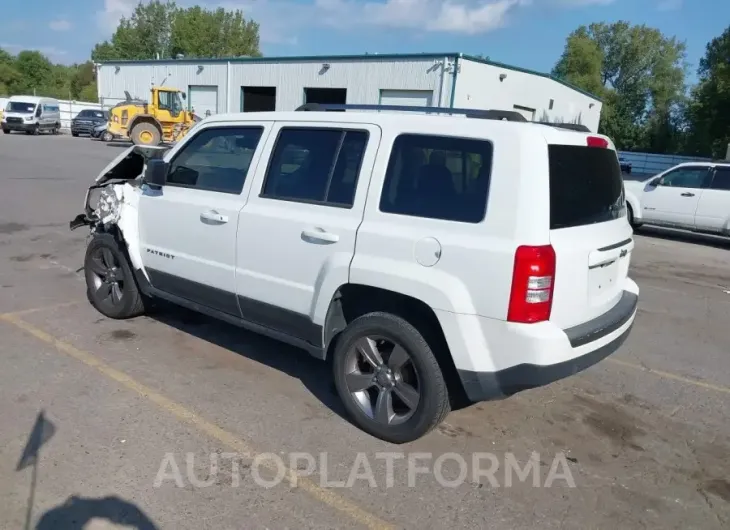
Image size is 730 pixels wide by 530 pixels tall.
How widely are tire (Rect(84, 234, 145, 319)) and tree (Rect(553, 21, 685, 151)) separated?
68.3 meters

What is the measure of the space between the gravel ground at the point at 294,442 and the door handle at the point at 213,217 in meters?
1.11

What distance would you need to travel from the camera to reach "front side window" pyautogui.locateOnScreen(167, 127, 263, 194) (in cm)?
434

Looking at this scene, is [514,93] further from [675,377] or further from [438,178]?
[438,178]

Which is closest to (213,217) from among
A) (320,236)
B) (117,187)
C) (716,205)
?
(320,236)

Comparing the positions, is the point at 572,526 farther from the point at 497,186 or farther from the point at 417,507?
the point at 497,186

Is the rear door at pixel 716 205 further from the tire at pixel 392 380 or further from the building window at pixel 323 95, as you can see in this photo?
the building window at pixel 323 95

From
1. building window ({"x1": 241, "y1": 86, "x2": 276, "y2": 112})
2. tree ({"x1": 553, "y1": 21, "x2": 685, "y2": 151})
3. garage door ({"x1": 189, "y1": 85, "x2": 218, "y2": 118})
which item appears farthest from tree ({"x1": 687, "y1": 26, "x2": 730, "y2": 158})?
garage door ({"x1": 189, "y1": 85, "x2": 218, "y2": 118})

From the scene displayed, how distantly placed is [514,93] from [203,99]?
1793cm

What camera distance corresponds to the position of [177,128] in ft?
95.2

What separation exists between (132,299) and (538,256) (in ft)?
12.0

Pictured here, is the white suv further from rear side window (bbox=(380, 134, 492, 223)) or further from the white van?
the white van

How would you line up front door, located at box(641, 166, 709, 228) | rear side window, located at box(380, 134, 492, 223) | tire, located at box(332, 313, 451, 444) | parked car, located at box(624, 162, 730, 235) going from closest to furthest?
rear side window, located at box(380, 134, 492, 223) < tire, located at box(332, 313, 451, 444) < parked car, located at box(624, 162, 730, 235) < front door, located at box(641, 166, 709, 228)

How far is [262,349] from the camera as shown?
5027 mm

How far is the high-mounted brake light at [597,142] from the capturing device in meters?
3.59
